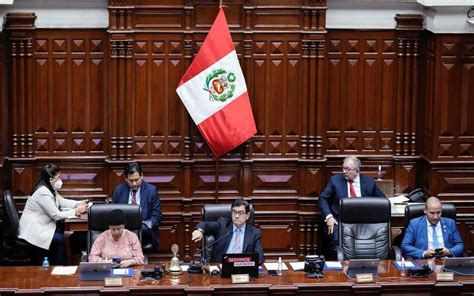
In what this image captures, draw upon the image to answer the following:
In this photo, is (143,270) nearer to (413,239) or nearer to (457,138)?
(413,239)

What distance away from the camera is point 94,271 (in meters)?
11.2

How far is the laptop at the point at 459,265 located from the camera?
37.7 ft

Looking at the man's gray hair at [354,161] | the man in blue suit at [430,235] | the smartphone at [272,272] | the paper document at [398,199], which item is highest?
the man's gray hair at [354,161]

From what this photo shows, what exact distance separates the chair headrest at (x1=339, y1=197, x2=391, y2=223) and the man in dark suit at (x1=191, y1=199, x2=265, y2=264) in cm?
102

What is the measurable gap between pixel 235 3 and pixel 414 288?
12.6ft

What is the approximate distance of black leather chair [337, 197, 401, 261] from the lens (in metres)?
12.6

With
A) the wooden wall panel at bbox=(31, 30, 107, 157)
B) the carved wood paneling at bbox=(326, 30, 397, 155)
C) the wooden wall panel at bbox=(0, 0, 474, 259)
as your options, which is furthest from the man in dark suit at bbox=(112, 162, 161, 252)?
the carved wood paneling at bbox=(326, 30, 397, 155)

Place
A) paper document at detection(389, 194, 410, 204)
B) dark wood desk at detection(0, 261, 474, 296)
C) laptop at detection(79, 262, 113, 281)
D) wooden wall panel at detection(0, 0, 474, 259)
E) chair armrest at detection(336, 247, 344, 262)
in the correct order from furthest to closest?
paper document at detection(389, 194, 410, 204), wooden wall panel at detection(0, 0, 474, 259), chair armrest at detection(336, 247, 344, 262), laptop at detection(79, 262, 113, 281), dark wood desk at detection(0, 261, 474, 296)

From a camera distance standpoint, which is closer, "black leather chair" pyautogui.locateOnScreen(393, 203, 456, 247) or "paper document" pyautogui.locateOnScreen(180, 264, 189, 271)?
"paper document" pyautogui.locateOnScreen(180, 264, 189, 271)

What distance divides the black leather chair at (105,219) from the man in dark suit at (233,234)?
0.65m

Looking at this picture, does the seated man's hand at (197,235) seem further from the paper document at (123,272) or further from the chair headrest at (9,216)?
the chair headrest at (9,216)

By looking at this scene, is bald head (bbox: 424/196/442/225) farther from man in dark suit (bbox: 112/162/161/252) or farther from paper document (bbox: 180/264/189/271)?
man in dark suit (bbox: 112/162/161/252)

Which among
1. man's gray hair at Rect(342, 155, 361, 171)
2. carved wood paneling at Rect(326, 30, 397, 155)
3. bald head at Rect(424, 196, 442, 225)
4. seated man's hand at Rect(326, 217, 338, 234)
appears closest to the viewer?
bald head at Rect(424, 196, 442, 225)

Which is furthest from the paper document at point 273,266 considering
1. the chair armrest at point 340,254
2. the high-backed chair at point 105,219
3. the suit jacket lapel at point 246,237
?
the high-backed chair at point 105,219
